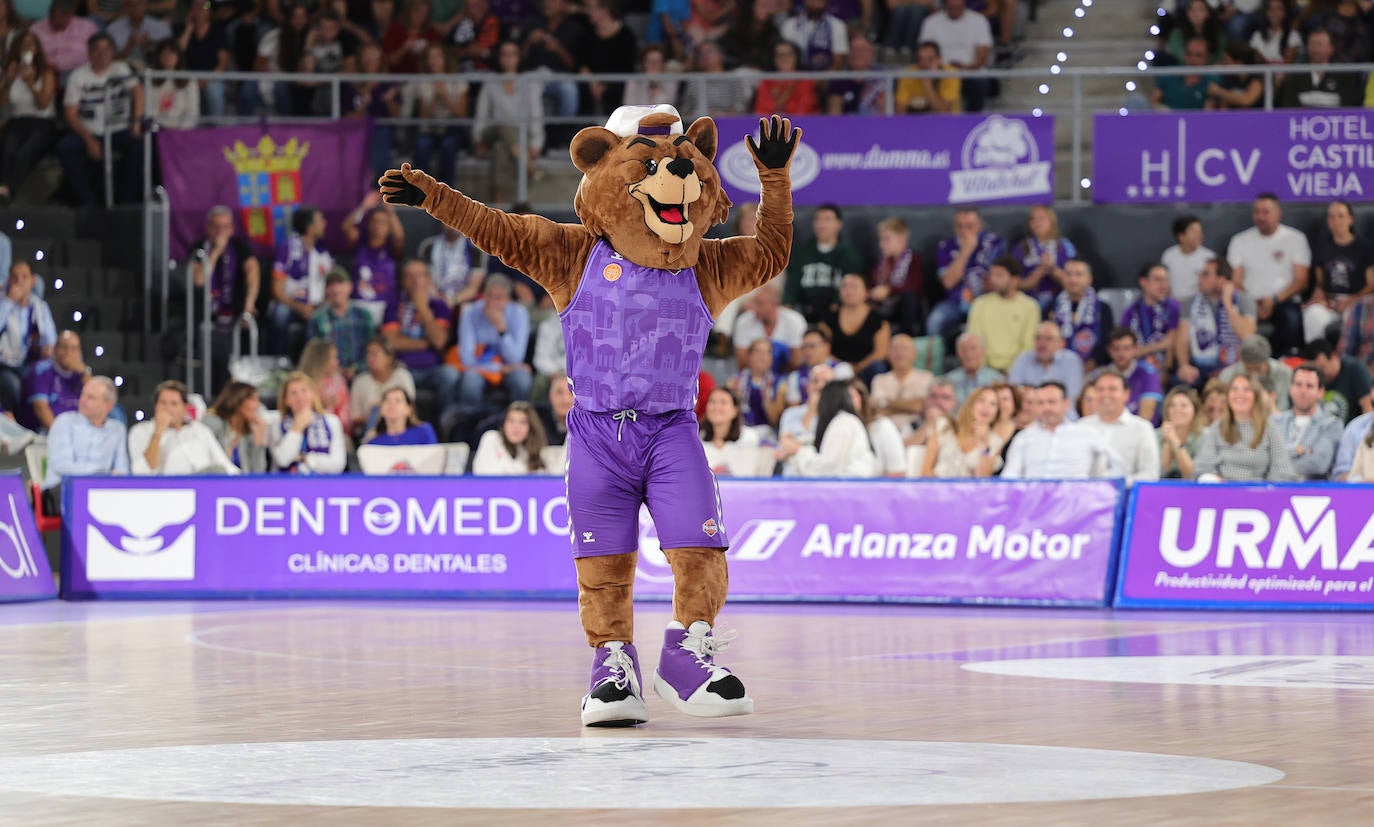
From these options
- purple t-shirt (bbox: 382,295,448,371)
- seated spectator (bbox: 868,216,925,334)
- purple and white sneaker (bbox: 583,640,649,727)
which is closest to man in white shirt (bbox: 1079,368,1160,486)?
seated spectator (bbox: 868,216,925,334)

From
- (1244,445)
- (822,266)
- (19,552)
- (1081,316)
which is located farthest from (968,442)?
(19,552)

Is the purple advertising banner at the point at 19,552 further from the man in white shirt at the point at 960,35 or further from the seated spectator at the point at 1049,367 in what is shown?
the man in white shirt at the point at 960,35

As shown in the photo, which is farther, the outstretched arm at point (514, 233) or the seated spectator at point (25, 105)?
the seated spectator at point (25, 105)

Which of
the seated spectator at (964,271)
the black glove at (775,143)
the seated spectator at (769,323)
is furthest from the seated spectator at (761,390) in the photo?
the black glove at (775,143)

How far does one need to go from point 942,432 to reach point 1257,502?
2.51m

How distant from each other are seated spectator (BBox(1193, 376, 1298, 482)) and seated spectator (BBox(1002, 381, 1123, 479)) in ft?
2.23

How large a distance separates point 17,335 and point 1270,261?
10.5 meters

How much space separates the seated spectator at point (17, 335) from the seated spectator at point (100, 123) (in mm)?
2544

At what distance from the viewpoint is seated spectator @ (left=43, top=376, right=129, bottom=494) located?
15367mm

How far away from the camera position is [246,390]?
1556cm

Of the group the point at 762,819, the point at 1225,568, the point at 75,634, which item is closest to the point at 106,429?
the point at 75,634

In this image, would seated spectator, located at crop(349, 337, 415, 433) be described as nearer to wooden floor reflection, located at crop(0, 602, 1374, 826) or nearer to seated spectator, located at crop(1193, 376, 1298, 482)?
wooden floor reflection, located at crop(0, 602, 1374, 826)

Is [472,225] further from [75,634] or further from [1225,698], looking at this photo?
[75,634]

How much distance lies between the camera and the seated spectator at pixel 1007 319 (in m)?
16.9
